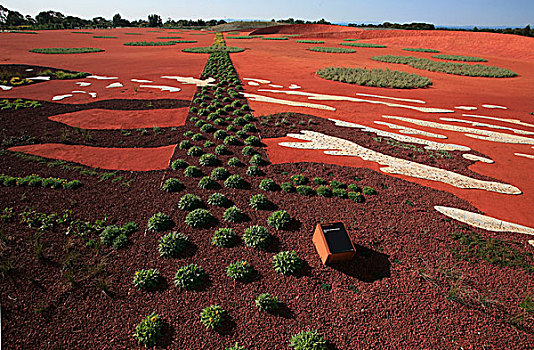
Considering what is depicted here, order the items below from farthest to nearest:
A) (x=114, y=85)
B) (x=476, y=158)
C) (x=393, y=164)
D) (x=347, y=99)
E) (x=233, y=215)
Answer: (x=114, y=85)
(x=347, y=99)
(x=476, y=158)
(x=393, y=164)
(x=233, y=215)

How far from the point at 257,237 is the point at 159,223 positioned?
10.1 ft

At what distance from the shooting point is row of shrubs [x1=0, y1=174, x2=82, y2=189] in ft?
31.3

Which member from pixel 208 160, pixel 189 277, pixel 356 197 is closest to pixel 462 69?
pixel 356 197

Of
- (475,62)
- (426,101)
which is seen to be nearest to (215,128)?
(426,101)

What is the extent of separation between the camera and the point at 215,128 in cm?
1531

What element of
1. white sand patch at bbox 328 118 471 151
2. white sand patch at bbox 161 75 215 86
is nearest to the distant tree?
white sand patch at bbox 161 75 215 86

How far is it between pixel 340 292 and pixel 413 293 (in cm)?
181

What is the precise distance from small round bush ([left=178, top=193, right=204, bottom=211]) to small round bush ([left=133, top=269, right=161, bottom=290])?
2.69 metres

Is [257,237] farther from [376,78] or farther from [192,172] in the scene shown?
[376,78]

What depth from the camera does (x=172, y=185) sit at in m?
9.70

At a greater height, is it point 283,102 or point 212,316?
point 283,102

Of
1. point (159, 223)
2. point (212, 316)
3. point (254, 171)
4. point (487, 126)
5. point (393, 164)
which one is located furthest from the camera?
point (487, 126)

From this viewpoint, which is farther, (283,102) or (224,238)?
(283,102)

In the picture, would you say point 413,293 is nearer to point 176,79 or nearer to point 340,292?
point 340,292
